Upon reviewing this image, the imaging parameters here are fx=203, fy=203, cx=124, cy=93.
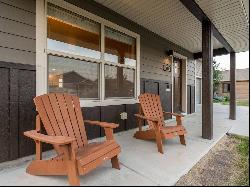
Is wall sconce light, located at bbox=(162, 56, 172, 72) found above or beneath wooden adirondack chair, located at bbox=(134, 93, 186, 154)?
above

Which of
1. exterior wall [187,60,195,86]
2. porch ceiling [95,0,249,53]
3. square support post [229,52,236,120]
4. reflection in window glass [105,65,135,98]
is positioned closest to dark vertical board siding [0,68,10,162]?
reflection in window glass [105,65,135,98]

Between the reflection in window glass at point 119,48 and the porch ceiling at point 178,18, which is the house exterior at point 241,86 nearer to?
the porch ceiling at point 178,18

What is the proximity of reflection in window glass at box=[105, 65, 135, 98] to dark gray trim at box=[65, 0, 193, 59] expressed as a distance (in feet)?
3.23

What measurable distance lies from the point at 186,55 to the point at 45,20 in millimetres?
5701

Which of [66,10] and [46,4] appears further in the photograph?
[66,10]

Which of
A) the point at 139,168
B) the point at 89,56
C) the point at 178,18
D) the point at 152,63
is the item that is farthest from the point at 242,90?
the point at 89,56

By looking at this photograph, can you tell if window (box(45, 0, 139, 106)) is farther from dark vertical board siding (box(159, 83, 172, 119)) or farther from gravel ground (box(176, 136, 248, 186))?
gravel ground (box(176, 136, 248, 186))

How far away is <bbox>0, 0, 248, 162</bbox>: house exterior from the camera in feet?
8.79

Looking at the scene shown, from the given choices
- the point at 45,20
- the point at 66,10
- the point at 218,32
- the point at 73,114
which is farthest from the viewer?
the point at 218,32

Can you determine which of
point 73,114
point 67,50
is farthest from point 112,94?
point 73,114

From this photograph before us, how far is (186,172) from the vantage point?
8.09ft

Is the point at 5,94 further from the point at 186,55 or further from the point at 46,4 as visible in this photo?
the point at 186,55

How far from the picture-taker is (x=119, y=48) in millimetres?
4527

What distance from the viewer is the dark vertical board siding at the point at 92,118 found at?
12.0 feet
